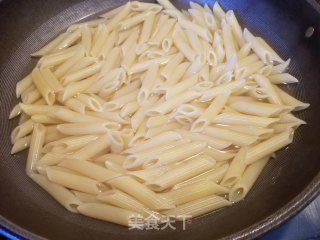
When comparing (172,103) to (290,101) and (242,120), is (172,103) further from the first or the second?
(290,101)

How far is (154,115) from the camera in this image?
1.60 m

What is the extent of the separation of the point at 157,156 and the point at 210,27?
29.6 inches

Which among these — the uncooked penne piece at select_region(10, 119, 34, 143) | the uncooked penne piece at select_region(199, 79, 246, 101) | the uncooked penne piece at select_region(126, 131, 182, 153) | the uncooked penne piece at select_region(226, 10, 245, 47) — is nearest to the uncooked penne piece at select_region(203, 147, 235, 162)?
the uncooked penne piece at select_region(126, 131, 182, 153)

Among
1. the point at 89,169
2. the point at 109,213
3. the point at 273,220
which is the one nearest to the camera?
the point at 273,220

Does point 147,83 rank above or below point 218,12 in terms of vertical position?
below

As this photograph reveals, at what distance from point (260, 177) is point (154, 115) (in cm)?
48

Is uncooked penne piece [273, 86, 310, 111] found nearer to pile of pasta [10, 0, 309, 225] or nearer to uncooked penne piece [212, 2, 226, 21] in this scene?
pile of pasta [10, 0, 309, 225]

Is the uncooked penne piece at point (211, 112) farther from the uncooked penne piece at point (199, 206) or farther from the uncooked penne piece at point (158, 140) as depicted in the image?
the uncooked penne piece at point (199, 206)

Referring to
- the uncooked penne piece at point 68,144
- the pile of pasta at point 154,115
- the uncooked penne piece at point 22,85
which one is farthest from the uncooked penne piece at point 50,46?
the uncooked penne piece at point 68,144

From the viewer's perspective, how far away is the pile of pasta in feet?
4.67

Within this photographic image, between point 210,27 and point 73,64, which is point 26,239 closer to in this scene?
point 73,64

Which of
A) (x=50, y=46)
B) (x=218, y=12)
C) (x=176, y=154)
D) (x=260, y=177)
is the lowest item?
(x=260, y=177)

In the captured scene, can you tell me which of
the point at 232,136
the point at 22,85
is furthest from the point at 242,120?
the point at 22,85

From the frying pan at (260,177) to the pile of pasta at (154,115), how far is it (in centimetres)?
5
